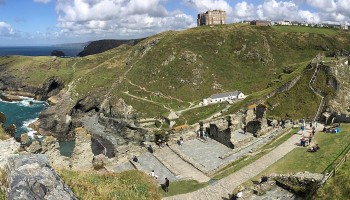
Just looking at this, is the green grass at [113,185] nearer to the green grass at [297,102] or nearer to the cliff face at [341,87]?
the cliff face at [341,87]

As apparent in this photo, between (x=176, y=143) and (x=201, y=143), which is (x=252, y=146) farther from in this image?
(x=176, y=143)

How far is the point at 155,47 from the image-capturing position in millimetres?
151375

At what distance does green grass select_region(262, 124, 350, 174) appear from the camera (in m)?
25.9

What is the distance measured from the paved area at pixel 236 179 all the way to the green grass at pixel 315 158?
31.2 inches

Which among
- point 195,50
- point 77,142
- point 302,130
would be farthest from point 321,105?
point 195,50

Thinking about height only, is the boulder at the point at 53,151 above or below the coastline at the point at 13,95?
above

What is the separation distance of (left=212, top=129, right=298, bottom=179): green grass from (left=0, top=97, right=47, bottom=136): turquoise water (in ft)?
251

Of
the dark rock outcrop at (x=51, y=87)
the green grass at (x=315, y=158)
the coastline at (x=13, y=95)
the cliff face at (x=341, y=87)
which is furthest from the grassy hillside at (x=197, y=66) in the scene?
the green grass at (x=315, y=158)

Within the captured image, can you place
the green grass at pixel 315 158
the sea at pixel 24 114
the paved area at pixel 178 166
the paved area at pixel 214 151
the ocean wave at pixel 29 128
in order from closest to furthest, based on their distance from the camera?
the green grass at pixel 315 158, the paved area at pixel 178 166, the paved area at pixel 214 151, the sea at pixel 24 114, the ocean wave at pixel 29 128

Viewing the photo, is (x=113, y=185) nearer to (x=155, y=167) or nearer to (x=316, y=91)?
(x=155, y=167)

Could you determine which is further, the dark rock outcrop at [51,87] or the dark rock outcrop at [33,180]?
the dark rock outcrop at [51,87]

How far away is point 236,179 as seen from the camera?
26.3 meters

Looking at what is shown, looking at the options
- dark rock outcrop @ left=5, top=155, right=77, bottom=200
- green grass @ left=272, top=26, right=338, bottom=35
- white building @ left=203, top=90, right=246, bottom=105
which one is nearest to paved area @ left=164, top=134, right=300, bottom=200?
dark rock outcrop @ left=5, top=155, right=77, bottom=200

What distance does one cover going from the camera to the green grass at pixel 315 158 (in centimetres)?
2594
